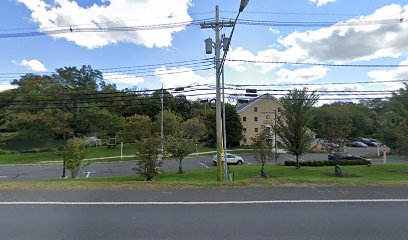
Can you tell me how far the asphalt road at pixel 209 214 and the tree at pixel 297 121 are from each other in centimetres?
1917

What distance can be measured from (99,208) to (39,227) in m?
1.37

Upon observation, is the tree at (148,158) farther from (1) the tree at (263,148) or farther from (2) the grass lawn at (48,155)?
(2) the grass lawn at (48,155)

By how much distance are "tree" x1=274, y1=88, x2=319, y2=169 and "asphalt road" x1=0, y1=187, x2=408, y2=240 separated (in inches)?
755

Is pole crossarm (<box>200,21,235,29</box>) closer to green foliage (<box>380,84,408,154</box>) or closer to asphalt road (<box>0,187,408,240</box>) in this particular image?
asphalt road (<box>0,187,408,240</box>)

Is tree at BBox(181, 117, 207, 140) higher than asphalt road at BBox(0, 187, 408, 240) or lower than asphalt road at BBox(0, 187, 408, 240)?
higher

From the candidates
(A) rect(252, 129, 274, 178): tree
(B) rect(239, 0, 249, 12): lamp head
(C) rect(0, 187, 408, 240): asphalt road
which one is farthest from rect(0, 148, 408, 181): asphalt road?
(B) rect(239, 0, 249, 12): lamp head

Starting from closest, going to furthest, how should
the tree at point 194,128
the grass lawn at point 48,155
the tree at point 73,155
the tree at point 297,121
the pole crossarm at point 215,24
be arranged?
1. the pole crossarm at point 215,24
2. the tree at point 73,155
3. the tree at point 297,121
4. the grass lawn at point 48,155
5. the tree at point 194,128

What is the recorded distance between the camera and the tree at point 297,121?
2742cm

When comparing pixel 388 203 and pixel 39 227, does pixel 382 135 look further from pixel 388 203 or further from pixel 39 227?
pixel 39 227

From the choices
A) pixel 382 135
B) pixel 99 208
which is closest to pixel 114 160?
pixel 382 135

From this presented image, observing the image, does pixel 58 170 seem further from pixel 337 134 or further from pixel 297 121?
pixel 337 134

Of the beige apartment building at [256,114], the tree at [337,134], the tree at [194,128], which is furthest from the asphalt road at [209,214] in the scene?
the beige apartment building at [256,114]

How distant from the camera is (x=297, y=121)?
27.3 m

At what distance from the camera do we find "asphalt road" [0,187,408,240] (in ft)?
17.2
